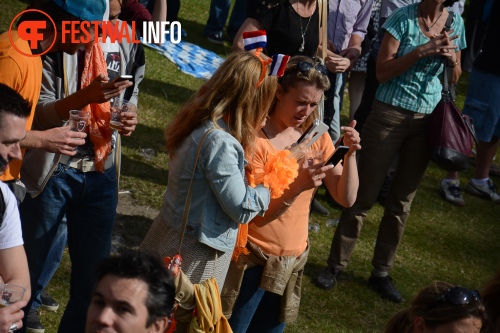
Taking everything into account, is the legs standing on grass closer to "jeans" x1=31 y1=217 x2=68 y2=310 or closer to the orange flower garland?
the orange flower garland

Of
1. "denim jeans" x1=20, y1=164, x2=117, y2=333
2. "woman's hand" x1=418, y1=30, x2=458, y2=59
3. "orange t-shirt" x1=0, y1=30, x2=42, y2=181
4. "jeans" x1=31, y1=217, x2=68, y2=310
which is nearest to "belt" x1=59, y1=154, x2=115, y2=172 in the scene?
"denim jeans" x1=20, y1=164, x2=117, y2=333

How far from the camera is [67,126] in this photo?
3814mm

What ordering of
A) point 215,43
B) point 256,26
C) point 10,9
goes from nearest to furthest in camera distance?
point 256,26 < point 10,9 < point 215,43

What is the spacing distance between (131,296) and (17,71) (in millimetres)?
1289

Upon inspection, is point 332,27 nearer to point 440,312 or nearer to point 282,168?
point 282,168

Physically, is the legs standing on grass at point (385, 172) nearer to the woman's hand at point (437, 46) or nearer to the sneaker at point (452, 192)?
the woman's hand at point (437, 46)

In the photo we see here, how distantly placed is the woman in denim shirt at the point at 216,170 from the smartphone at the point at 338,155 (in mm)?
471

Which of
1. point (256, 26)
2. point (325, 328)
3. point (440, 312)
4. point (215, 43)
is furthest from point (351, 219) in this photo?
point (215, 43)

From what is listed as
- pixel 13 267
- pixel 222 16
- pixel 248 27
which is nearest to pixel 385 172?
pixel 248 27

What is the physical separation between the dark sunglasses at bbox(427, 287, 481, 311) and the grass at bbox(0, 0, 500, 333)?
2.08 m

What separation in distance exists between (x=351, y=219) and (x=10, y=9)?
6003mm

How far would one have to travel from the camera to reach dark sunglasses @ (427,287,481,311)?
3.62 meters

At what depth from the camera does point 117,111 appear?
4.18m

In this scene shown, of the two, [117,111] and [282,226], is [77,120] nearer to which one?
[117,111]
